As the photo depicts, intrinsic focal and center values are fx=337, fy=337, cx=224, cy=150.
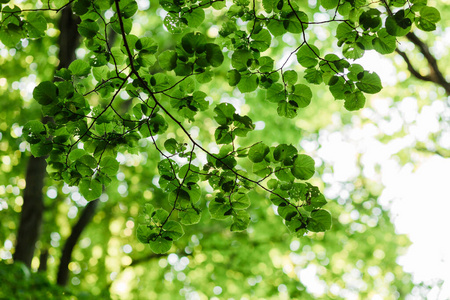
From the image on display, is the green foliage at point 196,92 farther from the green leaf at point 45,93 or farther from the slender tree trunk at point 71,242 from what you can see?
the slender tree trunk at point 71,242

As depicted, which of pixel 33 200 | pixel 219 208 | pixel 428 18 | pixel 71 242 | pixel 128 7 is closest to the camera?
pixel 428 18

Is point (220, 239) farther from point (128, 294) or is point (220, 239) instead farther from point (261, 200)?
point (128, 294)

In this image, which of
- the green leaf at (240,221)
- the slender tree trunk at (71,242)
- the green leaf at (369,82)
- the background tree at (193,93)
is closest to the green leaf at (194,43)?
the background tree at (193,93)

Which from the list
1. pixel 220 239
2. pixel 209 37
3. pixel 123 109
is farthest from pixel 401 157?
pixel 123 109

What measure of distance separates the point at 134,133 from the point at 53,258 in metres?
8.89

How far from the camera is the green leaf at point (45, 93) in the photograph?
1.46 metres

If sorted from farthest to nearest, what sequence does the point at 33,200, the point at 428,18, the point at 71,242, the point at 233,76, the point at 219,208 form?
the point at 71,242, the point at 33,200, the point at 219,208, the point at 233,76, the point at 428,18

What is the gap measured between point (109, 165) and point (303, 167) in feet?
3.19

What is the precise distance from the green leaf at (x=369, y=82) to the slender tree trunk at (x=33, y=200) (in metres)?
4.76

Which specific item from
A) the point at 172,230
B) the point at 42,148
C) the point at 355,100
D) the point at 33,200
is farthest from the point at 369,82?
the point at 33,200

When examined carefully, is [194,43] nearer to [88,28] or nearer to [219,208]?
[88,28]

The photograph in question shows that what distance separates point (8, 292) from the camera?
3.88 metres

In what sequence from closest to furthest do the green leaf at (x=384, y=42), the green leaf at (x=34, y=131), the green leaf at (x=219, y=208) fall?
the green leaf at (x=384, y=42) → the green leaf at (x=34, y=131) → the green leaf at (x=219, y=208)

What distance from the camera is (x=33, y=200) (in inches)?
218
